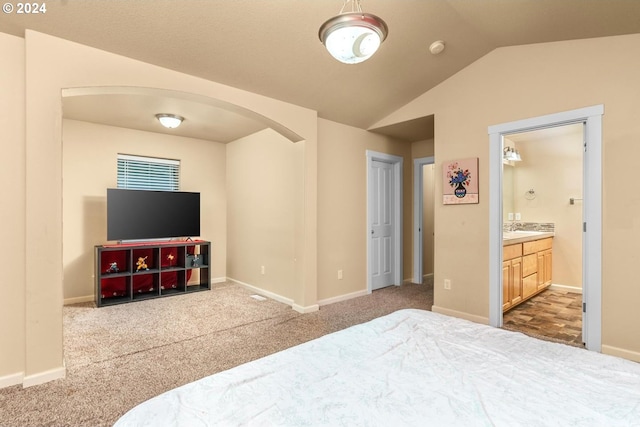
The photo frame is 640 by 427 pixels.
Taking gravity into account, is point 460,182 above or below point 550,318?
Result: above

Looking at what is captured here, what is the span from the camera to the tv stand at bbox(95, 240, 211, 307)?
4.38 meters

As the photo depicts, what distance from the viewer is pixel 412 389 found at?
113 cm

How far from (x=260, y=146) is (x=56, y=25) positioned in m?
2.93

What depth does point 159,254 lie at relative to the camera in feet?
15.4

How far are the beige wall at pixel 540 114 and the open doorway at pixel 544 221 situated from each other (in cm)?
61

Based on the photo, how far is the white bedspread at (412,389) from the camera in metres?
0.97

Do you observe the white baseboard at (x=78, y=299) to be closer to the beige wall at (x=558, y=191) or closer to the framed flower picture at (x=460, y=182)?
the framed flower picture at (x=460, y=182)

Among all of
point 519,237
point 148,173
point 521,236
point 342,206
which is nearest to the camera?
point 519,237

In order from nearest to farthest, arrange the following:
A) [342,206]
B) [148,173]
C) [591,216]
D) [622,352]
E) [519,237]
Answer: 1. [622,352]
2. [591,216]
3. [519,237]
4. [342,206]
5. [148,173]

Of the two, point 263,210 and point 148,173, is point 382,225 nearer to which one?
point 263,210

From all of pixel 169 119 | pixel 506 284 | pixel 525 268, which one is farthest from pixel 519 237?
pixel 169 119

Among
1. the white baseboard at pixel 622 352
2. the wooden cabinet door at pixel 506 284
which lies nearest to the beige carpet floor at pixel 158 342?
the wooden cabinet door at pixel 506 284

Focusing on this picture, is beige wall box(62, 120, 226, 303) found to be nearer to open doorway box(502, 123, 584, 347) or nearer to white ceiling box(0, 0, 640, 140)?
white ceiling box(0, 0, 640, 140)

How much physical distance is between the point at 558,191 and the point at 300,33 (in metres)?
4.88
